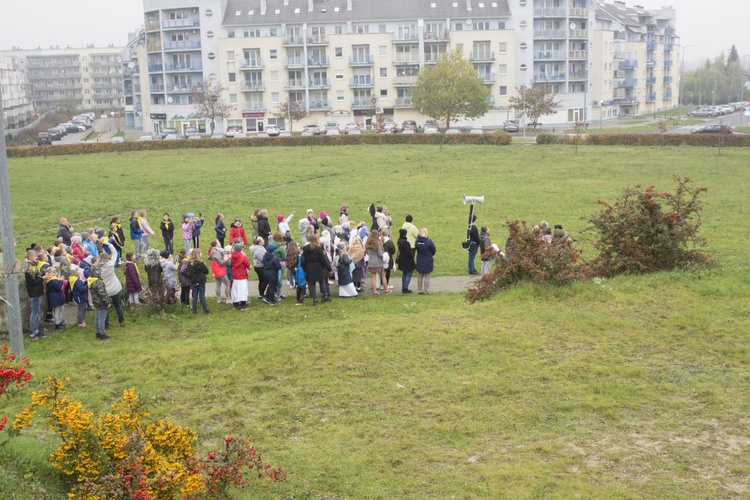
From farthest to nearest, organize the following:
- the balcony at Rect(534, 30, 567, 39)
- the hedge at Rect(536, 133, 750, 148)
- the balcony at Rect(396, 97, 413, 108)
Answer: the balcony at Rect(396, 97, 413, 108) < the balcony at Rect(534, 30, 567, 39) < the hedge at Rect(536, 133, 750, 148)

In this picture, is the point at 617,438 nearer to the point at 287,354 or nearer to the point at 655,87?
the point at 287,354

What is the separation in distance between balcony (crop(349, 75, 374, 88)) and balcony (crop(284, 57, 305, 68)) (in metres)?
6.12

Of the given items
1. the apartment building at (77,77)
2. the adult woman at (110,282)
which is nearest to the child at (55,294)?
the adult woman at (110,282)

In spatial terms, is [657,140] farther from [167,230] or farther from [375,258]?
[375,258]


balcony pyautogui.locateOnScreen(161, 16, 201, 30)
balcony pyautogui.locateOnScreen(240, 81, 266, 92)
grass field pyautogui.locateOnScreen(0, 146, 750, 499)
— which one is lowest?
grass field pyautogui.locateOnScreen(0, 146, 750, 499)

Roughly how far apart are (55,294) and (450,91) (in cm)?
6109

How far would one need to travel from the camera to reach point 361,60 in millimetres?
94438

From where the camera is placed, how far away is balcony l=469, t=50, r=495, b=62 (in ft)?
307

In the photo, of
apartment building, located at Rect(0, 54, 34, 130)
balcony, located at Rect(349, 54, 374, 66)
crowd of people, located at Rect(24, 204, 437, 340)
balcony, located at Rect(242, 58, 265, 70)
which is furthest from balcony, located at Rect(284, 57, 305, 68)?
crowd of people, located at Rect(24, 204, 437, 340)

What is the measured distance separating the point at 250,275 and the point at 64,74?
19516cm

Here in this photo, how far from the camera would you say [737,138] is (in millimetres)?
53031

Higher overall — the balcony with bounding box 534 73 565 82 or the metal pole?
the balcony with bounding box 534 73 565 82

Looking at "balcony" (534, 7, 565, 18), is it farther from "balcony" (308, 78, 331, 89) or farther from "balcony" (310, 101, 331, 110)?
"balcony" (310, 101, 331, 110)

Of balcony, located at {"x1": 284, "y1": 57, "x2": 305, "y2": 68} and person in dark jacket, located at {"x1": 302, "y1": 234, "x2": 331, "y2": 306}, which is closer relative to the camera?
person in dark jacket, located at {"x1": 302, "y1": 234, "x2": 331, "y2": 306}
